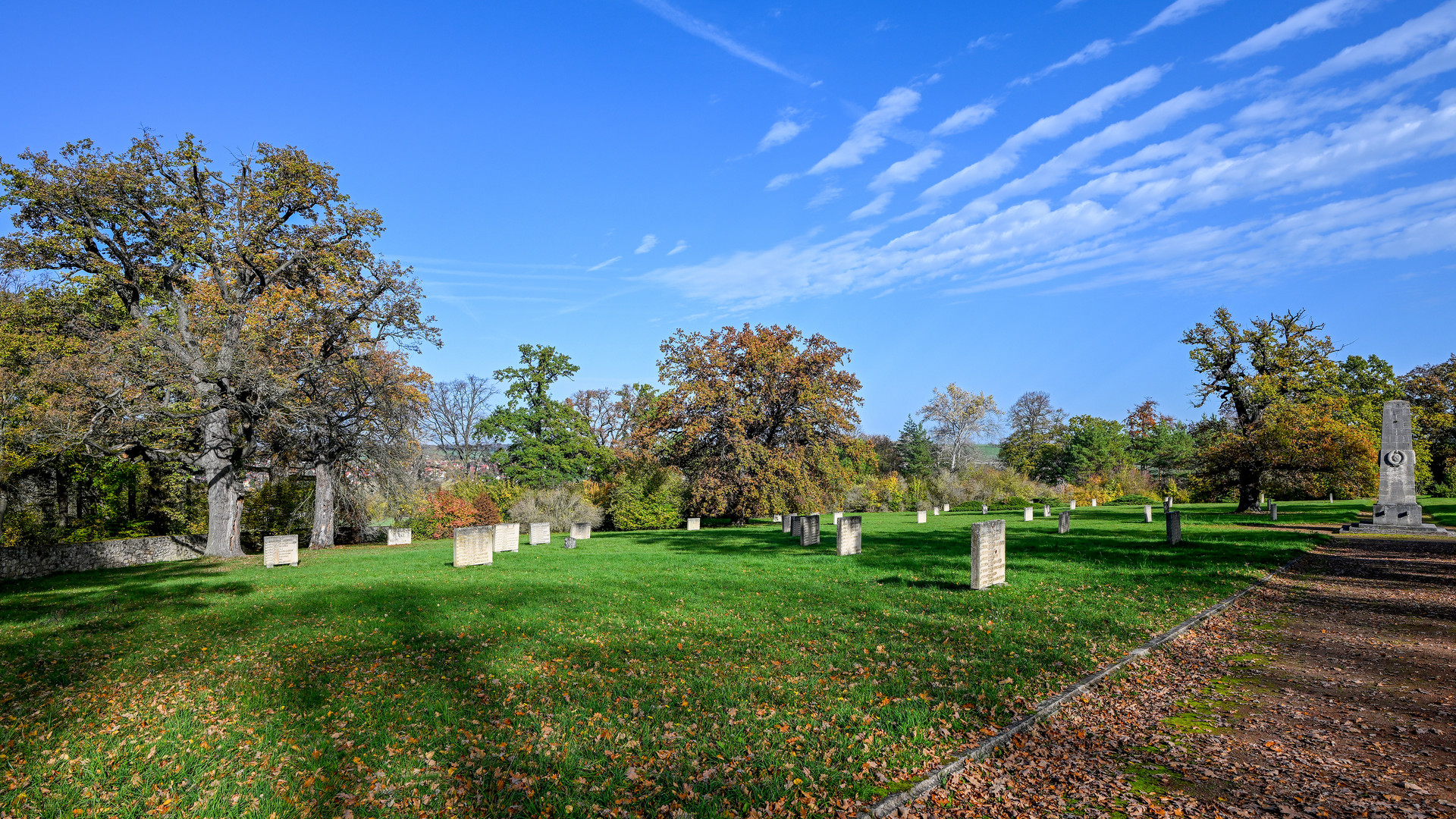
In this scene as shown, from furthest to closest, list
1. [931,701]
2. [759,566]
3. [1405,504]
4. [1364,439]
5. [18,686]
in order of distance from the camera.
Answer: [1364,439] → [1405,504] → [759,566] → [18,686] → [931,701]

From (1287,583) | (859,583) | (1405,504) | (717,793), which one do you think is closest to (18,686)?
(717,793)

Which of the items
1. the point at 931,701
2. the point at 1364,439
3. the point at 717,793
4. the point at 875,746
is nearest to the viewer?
the point at 717,793

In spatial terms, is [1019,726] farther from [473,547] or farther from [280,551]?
[280,551]

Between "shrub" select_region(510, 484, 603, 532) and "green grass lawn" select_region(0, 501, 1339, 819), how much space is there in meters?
18.5

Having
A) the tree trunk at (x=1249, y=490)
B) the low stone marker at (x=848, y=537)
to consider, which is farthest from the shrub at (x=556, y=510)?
the tree trunk at (x=1249, y=490)

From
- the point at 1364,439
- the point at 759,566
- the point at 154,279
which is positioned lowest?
the point at 759,566

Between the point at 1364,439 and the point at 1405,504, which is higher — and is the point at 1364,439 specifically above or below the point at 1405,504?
above

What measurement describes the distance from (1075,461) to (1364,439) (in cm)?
3413

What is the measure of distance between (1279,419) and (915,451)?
127 ft

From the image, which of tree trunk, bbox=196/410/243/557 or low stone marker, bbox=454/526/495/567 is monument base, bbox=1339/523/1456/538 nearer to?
low stone marker, bbox=454/526/495/567

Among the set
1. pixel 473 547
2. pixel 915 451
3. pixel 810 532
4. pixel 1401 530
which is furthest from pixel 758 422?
pixel 915 451

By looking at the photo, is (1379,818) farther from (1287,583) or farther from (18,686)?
(18,686)

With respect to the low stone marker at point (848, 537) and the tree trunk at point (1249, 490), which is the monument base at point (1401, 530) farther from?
the low stone marker at point (848, 537)

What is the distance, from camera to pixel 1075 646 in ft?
25.8
